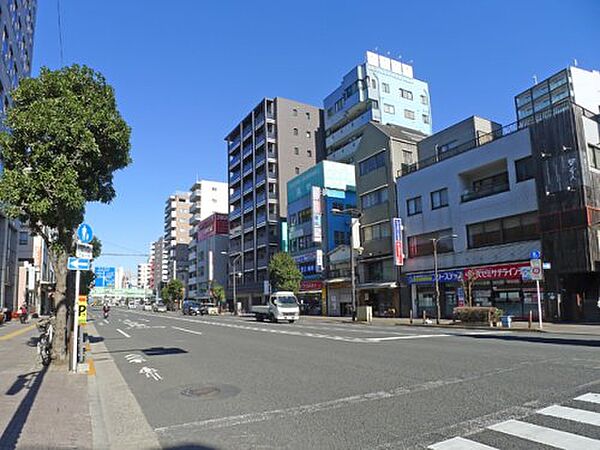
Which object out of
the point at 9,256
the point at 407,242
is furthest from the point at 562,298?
the point at 9,256

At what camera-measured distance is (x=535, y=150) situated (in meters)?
30.1

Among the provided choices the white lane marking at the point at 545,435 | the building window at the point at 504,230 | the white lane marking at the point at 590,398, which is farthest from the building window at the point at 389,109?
the white lane marking at the point at 545,435

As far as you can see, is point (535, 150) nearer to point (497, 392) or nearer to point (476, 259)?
point (476, 259)

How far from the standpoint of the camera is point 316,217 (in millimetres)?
53125

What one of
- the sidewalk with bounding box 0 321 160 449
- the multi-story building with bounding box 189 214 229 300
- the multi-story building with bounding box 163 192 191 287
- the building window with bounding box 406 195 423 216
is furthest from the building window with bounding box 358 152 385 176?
the multi-story building with bounding box 163 192 191 287

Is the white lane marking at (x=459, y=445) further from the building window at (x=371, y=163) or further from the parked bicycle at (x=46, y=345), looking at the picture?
the building window at (x=371, y=163)

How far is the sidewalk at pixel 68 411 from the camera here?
5.94 metres

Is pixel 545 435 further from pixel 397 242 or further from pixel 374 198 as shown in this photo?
pixel 374 198

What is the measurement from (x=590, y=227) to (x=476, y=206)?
341 inches

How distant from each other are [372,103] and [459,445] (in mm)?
59848

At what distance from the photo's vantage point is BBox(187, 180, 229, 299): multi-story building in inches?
4483

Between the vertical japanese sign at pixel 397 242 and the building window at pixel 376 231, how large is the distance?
8.55 feet

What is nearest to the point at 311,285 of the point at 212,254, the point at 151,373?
the point at 212,254

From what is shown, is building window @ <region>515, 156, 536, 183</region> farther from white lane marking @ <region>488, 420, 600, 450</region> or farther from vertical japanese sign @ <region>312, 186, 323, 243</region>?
white lane marking @ <region>488, 420, 600, 450</region>
